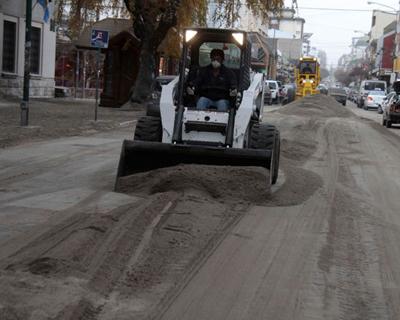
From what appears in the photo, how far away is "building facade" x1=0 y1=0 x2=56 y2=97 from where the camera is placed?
31109 millimetres

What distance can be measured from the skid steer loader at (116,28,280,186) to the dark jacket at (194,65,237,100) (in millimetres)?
188

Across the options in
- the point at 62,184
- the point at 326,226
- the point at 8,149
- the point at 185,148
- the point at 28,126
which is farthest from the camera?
the point at 28,126

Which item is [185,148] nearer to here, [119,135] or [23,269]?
[23,269]

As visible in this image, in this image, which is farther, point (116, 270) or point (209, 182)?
point (209, 182)

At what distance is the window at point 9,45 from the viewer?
31.4 meters

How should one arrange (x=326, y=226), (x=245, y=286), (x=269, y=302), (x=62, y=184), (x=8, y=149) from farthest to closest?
1. (x=8, y=149)
2. (x=62, y=184)
3. (x=326, y=226)
4. (x=245, y=286)
5. (x=269, y=302)

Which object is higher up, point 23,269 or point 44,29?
point 44,29

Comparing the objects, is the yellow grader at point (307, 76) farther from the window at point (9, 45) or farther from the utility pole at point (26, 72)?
the utility pole at point (26, 72)

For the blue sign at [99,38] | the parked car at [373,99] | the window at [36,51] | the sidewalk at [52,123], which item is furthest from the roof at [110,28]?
the parked car at [373,99]

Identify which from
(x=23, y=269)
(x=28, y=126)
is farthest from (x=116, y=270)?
(x=28, y=126)

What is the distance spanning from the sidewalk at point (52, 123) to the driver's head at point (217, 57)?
633 centimetres

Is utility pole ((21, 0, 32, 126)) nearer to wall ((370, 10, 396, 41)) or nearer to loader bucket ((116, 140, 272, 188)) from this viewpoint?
loader bucket ((116, 140, 272, 188))

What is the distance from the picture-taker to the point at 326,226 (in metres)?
8.23

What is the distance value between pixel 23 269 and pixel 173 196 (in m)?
3.49
